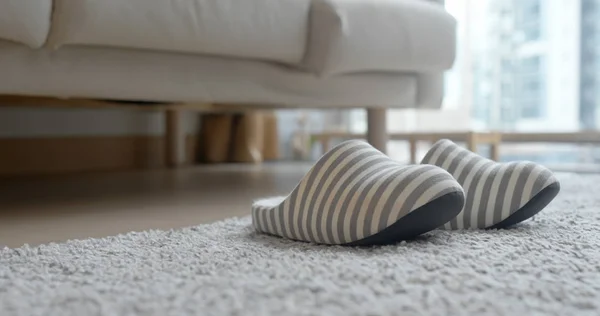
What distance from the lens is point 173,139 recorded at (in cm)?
250

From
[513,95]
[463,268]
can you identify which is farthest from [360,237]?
[513,95]

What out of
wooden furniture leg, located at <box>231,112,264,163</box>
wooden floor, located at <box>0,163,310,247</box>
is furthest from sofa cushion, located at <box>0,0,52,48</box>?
wooden furniture leg, located at <box>231,112,264,163</box>

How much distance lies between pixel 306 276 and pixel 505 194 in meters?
0.36

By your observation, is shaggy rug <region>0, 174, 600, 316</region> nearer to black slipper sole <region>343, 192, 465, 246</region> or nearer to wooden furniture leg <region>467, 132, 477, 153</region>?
black slipper sole <region>343, 192, 465, 246</region>

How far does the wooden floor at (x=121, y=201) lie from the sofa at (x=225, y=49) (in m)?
0.20

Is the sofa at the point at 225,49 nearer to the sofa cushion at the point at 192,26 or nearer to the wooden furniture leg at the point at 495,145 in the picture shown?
the sofa cushion at the point at 192,26

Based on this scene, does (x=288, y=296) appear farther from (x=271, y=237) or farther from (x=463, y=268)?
(x=271, y=237)

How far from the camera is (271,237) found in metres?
0.77

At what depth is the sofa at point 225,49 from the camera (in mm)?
Answer: 975

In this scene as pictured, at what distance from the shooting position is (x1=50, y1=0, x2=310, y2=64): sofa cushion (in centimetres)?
97

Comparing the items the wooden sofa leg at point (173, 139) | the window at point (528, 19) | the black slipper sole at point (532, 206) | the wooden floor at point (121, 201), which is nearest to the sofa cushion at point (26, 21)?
the wooden floor at point (121, 201)

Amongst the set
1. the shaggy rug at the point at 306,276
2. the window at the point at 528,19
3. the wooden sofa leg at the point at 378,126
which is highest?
the window at the point at 528,19

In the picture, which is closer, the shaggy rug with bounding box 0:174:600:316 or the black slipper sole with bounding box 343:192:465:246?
the shaggy rug with bounding box 0:174:600:316

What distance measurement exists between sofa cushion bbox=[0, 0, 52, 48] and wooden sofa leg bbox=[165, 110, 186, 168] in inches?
59.5
